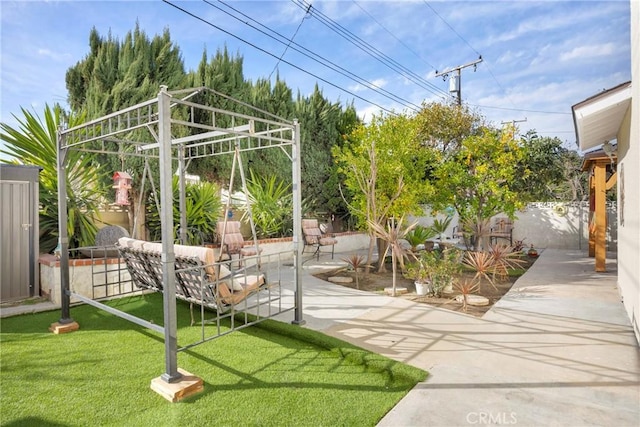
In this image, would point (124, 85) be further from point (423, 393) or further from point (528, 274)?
point (528, 274)

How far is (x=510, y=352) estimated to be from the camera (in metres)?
3.52

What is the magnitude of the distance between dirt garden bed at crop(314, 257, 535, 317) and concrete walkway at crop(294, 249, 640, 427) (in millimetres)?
236

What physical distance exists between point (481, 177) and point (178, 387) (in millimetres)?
7572

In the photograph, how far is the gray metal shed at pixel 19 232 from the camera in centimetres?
518

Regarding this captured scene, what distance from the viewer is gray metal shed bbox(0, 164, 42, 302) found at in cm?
518

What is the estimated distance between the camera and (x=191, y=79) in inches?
369

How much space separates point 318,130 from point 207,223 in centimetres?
519

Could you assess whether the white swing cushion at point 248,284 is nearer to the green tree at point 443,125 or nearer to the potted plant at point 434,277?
the potted plant at point 434,277

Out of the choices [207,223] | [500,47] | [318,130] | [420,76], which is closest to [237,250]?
[207,223]

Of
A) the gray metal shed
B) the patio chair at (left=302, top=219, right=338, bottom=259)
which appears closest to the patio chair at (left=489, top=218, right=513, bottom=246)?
the patio chair at (left=302, top=219, right=338, bottom=259)

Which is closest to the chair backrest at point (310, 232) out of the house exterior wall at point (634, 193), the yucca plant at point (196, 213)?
the yucca plant at point (196, 213)

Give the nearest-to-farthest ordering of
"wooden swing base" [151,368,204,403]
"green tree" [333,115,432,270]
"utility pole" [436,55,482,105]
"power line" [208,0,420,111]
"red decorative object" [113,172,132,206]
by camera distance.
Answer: "wooden swing base" [151,368,204,403] → "red decorative object" [113,172,132,206] → "green tree" [333,115,432,270] → "power line" [208,0,420,111] → "utility pole" [436,55,482,105]

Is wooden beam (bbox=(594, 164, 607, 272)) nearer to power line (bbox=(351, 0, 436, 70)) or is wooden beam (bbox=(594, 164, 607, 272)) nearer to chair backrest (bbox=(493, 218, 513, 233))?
chair backrest (bbox=(493, 218, 513, 233))

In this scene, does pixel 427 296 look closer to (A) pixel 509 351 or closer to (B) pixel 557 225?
(A) pixel 509 351
